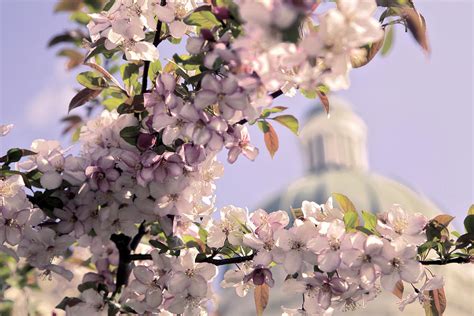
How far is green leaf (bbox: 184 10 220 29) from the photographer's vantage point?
177 cm

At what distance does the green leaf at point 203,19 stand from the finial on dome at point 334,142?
28337 millimetres

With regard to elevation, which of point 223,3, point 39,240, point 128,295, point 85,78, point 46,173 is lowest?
point 128,295

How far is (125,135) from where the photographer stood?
6.64ft

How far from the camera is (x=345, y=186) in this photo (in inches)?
1091

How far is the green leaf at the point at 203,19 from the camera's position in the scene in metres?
1.77

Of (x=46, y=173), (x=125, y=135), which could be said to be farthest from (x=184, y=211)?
(x=46, y=173)

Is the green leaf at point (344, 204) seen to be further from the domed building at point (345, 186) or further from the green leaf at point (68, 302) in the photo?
the domed building at point (345, 186)

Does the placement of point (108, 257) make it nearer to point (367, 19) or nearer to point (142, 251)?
point (142, 251)

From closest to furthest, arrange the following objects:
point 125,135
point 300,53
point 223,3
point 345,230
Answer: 1. point 300,53
2. point 223,3
3. point 345,230
4. point 125,135

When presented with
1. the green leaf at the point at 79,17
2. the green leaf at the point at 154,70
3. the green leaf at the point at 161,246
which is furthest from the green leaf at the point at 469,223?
the green leaf at the point at 79,17

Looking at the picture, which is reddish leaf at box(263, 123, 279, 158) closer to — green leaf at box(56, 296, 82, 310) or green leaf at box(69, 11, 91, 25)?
green leaf at box(56, 296, 82, 310)

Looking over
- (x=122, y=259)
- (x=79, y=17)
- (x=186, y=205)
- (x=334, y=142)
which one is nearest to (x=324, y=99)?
(x=186, y=205)

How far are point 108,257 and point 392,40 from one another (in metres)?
1.32

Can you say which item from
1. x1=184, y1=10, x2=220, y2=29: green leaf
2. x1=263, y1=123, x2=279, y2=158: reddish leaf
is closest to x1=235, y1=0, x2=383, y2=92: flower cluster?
x1=184, y1=10, x2=220, y2=29: green leaf
